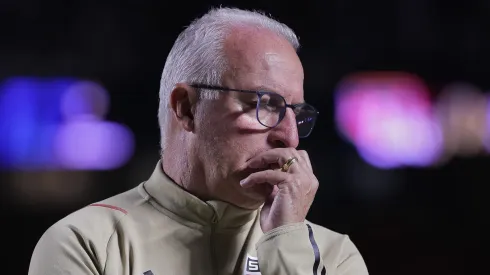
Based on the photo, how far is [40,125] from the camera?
5.98 m

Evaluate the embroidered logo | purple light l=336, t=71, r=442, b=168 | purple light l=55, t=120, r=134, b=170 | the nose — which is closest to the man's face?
the nose

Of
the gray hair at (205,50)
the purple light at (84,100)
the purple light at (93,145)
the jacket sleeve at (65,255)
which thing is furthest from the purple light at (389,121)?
the jacket sleeve at (65,255)

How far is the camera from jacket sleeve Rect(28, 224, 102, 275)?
1.70m

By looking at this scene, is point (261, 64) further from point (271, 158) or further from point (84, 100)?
point (84, 100)

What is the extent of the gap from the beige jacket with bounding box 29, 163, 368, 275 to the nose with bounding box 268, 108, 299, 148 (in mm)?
189

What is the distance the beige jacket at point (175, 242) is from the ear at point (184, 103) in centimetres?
15

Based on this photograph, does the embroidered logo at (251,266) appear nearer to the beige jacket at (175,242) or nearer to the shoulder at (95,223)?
the beige jacket at (175,242)

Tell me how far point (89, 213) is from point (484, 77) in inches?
226

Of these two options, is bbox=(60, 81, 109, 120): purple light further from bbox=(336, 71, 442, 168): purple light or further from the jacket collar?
the jacket collar

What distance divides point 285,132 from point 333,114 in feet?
15.4

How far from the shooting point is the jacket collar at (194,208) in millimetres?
1843

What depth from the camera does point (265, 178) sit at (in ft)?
5.80

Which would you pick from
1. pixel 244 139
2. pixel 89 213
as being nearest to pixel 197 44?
pixel 244 139

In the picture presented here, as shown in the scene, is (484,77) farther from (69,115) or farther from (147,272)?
(147,272)
